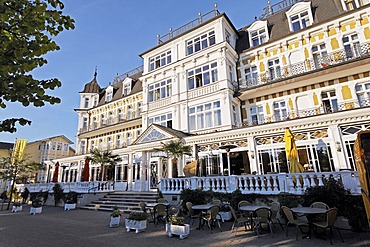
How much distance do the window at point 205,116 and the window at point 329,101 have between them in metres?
6.76

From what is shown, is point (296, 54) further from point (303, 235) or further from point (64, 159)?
point (64, 159)

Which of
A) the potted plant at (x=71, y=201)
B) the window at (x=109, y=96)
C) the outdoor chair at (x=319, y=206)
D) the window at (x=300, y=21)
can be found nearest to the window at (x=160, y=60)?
the window at (x=109, y=96)

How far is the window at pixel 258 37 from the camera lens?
1773cm

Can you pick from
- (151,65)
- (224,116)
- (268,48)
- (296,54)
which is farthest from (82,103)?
(296,54)

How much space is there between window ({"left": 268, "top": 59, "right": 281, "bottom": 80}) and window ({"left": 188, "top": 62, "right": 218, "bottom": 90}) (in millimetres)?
4150

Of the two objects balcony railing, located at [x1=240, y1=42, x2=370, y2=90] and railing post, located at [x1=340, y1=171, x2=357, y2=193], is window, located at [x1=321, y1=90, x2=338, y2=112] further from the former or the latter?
railing post, located at [x1=340, y1=171, x2=357, y2=193]

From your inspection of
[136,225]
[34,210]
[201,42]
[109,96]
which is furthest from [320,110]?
[109,96]

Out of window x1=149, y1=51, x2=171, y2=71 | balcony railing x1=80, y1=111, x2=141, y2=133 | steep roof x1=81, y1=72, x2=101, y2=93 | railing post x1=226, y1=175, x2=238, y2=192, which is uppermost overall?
steep roof x1=81, y1=72, x2=101, y2=93

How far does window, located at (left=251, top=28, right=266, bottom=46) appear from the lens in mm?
17734

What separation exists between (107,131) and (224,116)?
15.7 meters

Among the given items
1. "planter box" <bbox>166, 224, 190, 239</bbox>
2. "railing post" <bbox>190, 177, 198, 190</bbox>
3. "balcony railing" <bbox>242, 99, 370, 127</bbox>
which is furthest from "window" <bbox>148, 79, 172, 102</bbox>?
"planter box" <bbox>166, 224, 190, 239</bbox>

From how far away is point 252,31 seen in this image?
18.3 meters

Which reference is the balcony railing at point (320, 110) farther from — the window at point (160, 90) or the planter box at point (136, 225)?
the planter box at point (136, 225)

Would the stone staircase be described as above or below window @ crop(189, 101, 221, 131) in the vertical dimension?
below
